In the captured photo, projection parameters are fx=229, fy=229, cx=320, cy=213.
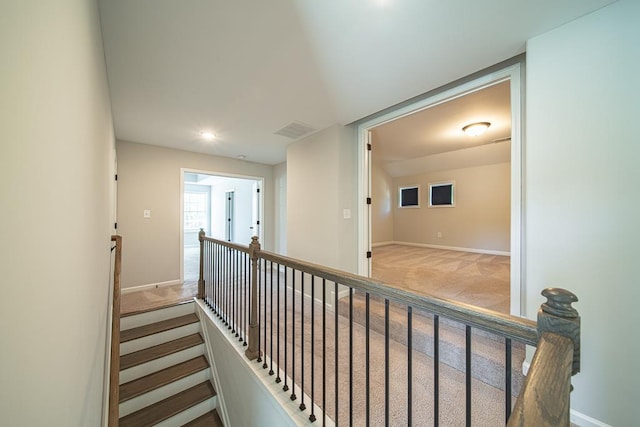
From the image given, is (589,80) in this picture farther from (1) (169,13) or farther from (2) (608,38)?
(1) (169,13)

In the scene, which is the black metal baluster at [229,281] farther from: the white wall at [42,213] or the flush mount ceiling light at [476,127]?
the flush mount ceiling light at [476,127]

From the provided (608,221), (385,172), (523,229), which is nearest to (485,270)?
(523,229)

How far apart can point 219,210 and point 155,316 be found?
5435mm

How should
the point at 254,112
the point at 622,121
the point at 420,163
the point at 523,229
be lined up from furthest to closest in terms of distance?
the point at 420,163
the point at 254,112
the point at 523,229
the point at 622,121

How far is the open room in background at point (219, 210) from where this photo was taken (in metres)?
5.03

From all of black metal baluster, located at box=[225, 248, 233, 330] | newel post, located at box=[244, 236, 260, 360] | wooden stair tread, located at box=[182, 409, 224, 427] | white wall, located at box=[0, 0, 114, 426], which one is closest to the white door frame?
newel post, located at box=[244, 236, 260, 360]

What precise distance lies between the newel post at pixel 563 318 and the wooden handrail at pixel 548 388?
0.02 metres

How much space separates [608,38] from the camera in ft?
4.04

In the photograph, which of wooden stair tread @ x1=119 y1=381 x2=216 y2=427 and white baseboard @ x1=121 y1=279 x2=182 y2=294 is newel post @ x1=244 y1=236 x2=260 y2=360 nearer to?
wooden stair tread @ x1=119 y1=381 x2=216 y2=427

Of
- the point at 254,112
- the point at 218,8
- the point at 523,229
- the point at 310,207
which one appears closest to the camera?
the point at 218,8

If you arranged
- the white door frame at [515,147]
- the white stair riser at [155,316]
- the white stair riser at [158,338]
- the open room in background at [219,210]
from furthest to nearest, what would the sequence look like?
the open room in background at [219,210], the white stair riser at [155,316], the white stair riser at [158,338], the white door frame at [515,147]

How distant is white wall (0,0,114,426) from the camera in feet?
1.27

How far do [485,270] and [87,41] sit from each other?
498 centimetres

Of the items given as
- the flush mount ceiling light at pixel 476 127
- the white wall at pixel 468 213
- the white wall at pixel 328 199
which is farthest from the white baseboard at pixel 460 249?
the white wall at pixel 328 199
